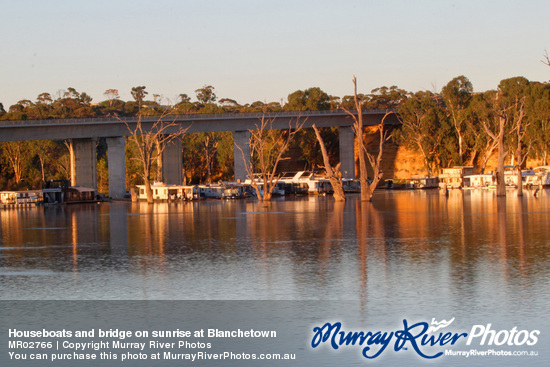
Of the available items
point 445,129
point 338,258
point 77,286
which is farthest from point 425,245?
point 445,129

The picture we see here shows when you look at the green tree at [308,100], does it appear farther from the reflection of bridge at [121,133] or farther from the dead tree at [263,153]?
the reflection of bridge at [121,133]

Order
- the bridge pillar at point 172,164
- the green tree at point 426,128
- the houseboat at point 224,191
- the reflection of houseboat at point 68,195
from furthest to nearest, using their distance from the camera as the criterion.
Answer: the green tree at point 426,128
the bridge pillar at point 172,164
the houseboat at point 224,191
the reflection of houseboat at point 68,195

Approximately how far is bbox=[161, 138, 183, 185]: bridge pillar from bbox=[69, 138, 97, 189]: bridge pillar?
11.8 m

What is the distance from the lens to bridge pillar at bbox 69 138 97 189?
97.1 metres

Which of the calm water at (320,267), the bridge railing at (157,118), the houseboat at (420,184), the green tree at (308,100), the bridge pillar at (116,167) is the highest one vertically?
the green tree at (308,100)

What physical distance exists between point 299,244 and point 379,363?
1650cm

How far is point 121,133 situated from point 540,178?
184 ft

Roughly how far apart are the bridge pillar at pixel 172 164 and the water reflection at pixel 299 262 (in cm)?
6685

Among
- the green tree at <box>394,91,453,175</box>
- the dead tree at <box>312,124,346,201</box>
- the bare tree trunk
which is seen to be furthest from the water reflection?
the green tree at <box>394,91,453,175</box>

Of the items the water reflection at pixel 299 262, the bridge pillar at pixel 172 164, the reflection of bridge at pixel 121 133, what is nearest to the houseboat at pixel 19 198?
the reflection of bridge at pixel 121 133

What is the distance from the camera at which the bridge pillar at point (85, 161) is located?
97.1m

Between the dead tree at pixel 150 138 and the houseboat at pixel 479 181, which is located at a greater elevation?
the dead tree at pixel 150 138

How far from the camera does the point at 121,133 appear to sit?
9725cm

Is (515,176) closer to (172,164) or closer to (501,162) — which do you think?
(501,162)
